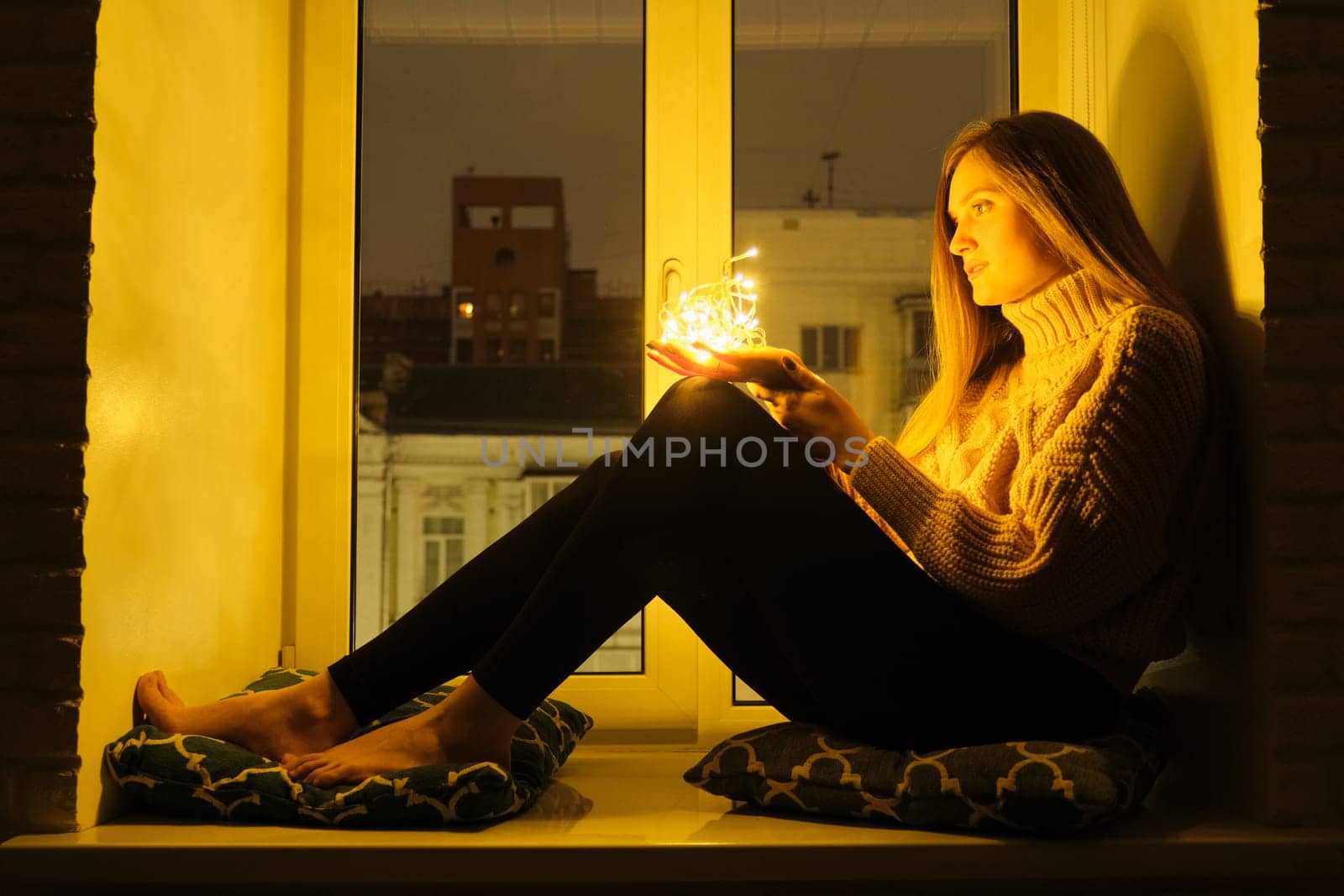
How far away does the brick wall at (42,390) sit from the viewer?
1.34 metres

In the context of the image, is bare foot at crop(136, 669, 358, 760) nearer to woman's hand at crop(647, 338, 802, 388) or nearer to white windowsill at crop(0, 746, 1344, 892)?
white windowsill at crop(0, 746, 1344, 892)

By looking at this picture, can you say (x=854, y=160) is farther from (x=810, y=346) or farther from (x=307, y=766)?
(x=307, y=766)

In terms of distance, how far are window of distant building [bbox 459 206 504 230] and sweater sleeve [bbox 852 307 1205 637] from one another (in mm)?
1083

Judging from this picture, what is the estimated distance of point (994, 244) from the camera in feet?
5.37

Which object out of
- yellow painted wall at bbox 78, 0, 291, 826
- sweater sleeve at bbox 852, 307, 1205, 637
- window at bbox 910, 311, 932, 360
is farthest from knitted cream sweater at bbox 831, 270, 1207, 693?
yellow painted wall at bbox 78, 0, 291, 826

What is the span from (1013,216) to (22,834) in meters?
1.44

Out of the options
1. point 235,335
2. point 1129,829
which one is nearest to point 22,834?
point 235,335

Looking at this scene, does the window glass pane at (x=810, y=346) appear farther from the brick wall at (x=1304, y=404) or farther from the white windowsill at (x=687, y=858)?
the white windowsill at (x=687, y=858)

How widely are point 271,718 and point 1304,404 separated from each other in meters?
1.30

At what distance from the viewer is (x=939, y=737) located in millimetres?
1409

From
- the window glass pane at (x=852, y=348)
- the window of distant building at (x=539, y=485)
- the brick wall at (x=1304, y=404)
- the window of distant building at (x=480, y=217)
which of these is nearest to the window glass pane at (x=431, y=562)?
the window of distant building at (x=539, y=485)

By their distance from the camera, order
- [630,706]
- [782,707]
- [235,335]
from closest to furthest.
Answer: [782,707], [235,335], [630,706]

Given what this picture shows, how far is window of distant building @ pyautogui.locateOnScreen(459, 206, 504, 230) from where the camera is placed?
216 cm

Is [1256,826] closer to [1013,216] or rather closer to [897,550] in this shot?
[897,550]
